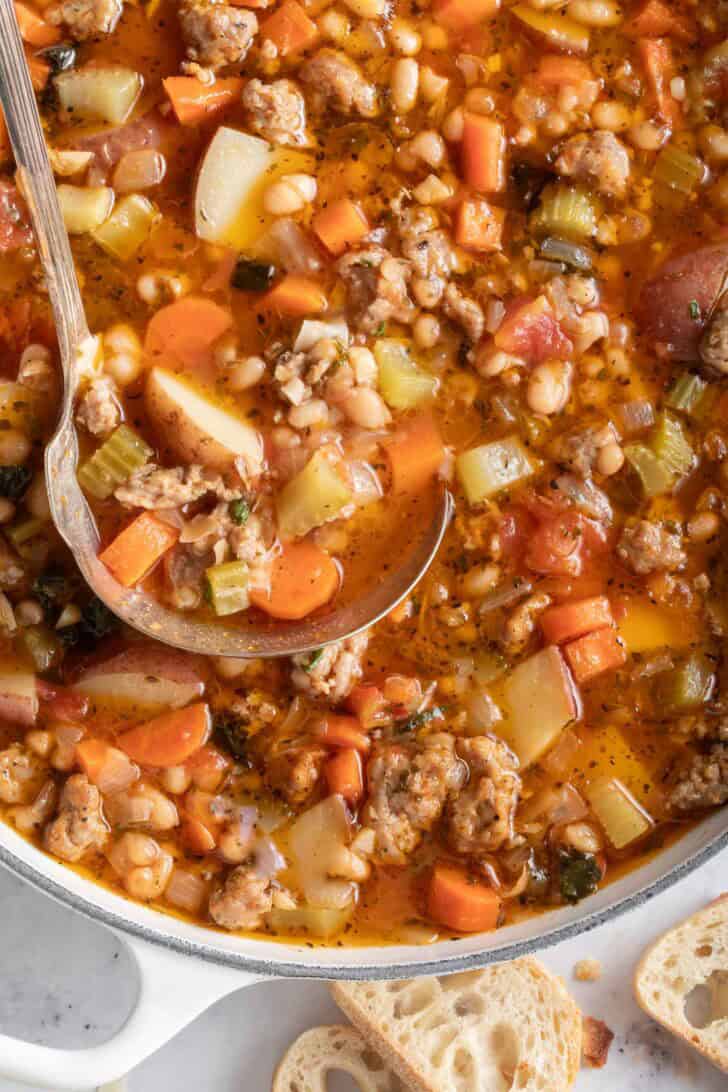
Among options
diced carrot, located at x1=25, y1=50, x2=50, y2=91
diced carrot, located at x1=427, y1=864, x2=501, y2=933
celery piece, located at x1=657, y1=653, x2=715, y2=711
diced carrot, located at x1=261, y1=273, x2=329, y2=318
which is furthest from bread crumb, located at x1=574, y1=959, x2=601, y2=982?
diced carrot, located at x1=25, y1=50, x2=50, y2=91

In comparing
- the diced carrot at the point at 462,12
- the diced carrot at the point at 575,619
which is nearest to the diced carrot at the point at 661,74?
the diced carrot at the point at 462,12

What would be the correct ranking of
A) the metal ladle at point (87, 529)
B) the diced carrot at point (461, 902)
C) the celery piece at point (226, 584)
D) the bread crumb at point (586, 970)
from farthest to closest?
the bread crumb at point (586, 970)
the diced carrot at point (461, 902)
the celery piece at point (226, 584)
the metal ladle at point (87, 529)

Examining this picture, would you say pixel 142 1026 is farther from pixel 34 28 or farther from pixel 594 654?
pixel 34 28

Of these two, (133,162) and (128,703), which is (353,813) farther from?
(133,162)

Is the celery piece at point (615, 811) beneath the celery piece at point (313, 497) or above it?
beneath

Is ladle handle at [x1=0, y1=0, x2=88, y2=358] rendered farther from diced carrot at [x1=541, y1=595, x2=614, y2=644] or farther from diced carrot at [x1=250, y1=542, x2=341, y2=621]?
diced carrot at [x1=541, y1=595, x2=614, y2=644]

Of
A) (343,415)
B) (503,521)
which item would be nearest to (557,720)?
(503,521)

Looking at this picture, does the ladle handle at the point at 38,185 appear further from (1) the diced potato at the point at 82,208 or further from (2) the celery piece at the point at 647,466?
(2) the celery piece at the point at 647,466
